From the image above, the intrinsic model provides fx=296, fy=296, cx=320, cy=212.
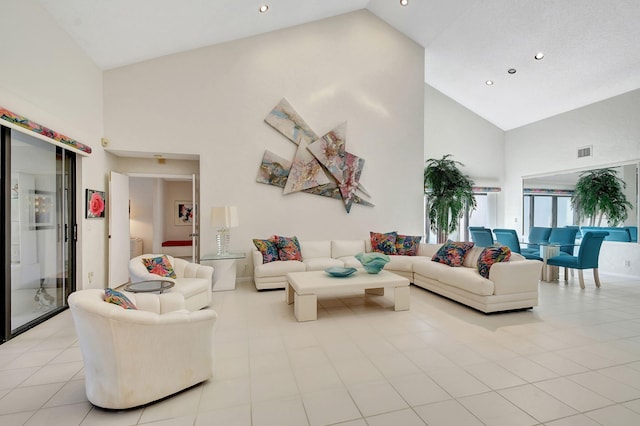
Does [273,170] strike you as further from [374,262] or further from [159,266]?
[374,262]

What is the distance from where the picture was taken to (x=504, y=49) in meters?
5.68

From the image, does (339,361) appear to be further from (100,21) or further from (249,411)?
(100,21)

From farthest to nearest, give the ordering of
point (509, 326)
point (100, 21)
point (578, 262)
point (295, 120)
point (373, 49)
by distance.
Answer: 1. point (373, 49)
2. point (295, 120)
3. point (578, 262)
4. point (100, 21)
5. point (509, 326)

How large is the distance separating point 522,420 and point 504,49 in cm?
632

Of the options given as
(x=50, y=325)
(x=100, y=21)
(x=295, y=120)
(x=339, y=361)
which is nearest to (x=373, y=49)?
(x=295, y=120)

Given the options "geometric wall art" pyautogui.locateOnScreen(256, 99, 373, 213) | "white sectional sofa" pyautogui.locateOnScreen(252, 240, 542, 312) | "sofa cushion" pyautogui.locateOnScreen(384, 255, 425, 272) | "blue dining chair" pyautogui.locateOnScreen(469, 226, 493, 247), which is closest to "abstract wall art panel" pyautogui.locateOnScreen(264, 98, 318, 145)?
"geometric wall art" pyautogui.locateOnScreen(256, 99, 373, 213)

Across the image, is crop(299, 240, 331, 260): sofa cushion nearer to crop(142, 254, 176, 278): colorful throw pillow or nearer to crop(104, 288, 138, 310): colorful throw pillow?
crop(142, 254, 176, 278): colorful throw pillow

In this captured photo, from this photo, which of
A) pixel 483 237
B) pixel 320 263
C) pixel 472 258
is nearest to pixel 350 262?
pixel 320 263

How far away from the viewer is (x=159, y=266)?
12.3 feet

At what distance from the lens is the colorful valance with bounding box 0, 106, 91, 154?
2738mm

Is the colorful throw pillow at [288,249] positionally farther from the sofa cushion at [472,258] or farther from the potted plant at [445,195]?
the potted plant at [445,195]

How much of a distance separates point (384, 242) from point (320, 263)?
4.56 ft

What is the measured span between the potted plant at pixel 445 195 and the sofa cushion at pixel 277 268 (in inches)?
152

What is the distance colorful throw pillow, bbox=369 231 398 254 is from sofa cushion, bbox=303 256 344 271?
892mm
